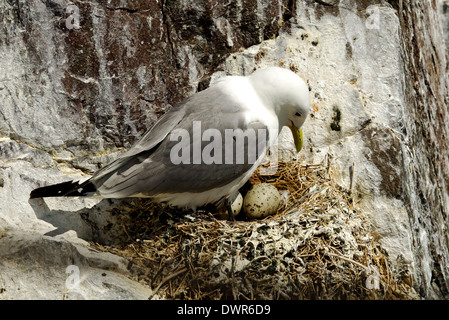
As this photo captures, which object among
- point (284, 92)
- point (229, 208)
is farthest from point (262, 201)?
point (284, 92)

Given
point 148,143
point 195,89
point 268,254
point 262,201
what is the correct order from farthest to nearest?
→ point 195,89 < point 262,201 < point 148,143 < point 268,254

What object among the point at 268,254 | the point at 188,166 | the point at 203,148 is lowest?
the point at 268,254

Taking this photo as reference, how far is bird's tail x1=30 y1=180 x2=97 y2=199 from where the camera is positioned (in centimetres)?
357

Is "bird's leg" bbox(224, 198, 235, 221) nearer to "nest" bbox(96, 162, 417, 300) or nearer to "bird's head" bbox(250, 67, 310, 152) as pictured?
"nest" bbox(96, 162, 417, 300)

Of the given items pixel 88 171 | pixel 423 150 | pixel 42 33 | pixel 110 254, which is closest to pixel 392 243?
pixel 423 150

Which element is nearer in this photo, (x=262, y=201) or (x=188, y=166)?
(x=188, y=166)

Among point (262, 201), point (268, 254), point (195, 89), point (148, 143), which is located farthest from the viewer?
point (195, 89)

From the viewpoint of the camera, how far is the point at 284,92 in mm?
3730

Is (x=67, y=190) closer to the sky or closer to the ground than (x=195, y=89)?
closer to the ground

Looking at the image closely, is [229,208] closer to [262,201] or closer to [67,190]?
[262,201]

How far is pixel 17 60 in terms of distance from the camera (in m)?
3.97

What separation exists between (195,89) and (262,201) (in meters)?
0.96

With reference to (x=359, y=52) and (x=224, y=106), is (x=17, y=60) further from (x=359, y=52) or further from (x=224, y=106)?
(x=359, y=52)

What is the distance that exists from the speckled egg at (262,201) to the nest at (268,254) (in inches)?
3.0
